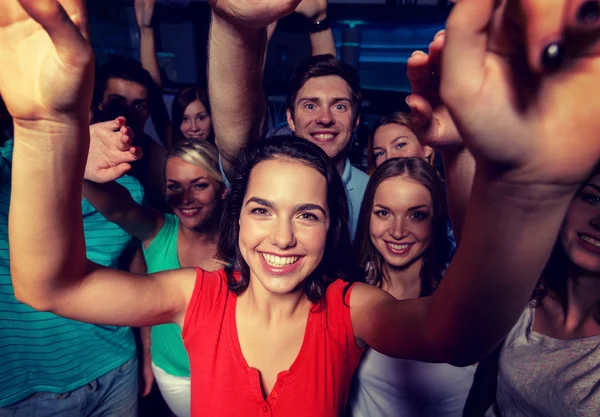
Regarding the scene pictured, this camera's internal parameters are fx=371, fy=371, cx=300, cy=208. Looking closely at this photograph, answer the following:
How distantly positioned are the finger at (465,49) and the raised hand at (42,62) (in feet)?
1.62

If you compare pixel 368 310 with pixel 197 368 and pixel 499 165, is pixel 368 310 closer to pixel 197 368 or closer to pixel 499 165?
pixel 197 368

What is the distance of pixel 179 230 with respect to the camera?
5.56 ft

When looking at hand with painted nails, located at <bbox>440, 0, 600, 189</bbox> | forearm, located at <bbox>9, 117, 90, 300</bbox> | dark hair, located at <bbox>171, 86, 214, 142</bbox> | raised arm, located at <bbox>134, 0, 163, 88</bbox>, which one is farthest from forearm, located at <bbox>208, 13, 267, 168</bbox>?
raised arm, located at <bbox>134, 0, 163, 88</bbox>

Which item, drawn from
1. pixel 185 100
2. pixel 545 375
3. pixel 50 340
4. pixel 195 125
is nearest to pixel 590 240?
pixel 545 375

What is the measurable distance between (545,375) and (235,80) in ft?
4.06

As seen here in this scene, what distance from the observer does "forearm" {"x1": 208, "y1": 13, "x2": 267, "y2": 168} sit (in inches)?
40.3

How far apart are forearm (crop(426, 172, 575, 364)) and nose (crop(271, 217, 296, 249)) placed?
0.52 m

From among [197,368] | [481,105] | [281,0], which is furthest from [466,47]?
[197,368]

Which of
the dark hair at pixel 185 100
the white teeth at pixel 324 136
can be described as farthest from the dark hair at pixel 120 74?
the white teeth at pixel 324 136

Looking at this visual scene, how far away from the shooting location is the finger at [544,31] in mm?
302

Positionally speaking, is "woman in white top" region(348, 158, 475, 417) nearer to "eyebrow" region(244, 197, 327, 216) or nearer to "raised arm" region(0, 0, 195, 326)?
"eyebrow" region(244, 197, 327, 216)

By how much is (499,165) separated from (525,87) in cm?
8

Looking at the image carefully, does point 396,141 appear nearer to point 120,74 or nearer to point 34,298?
point 120,74

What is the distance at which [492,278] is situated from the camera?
470 mm
